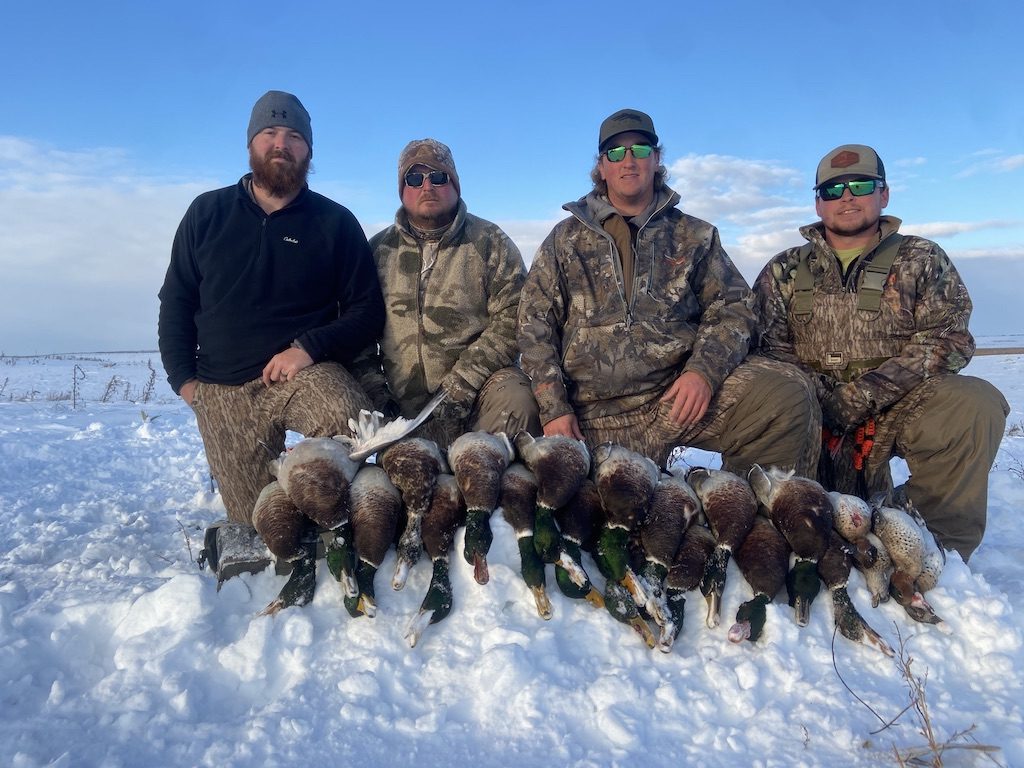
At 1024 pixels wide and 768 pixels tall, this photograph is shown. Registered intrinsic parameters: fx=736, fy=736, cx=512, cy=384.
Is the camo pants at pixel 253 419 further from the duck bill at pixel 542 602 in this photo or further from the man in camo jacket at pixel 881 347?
the man in camo jacket at pixel 881 347

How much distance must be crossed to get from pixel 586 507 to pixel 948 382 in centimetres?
261

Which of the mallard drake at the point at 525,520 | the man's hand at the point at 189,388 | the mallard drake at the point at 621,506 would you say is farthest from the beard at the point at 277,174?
the mallard drake at the point at 621,506

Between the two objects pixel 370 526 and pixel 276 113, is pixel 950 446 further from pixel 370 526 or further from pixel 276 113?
pixel 276 113

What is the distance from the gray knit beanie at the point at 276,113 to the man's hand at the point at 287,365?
4.87 ft

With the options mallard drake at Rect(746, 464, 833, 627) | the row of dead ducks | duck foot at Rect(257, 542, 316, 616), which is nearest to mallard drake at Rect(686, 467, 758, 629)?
the row of dead ducks

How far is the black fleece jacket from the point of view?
4.66 metres

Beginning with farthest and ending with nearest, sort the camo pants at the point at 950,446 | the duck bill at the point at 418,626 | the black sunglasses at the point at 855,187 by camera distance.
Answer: the black sunglasses at the point at 855,187
the camo pants at the point at 950,446
the duck bill at the point at 418,626

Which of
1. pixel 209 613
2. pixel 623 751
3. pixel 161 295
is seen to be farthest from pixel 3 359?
pixel 623 751

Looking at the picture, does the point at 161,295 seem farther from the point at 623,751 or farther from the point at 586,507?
the point at 623,751

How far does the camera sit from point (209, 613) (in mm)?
2900

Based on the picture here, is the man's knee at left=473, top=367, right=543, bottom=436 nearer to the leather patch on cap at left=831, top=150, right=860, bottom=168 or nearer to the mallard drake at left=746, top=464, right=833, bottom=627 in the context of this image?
the mallard drake at left=746, top=464, right=833, bottom=627

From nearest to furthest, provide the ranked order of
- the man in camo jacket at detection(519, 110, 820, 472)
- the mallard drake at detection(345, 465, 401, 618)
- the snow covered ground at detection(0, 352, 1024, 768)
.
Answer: the snow covered ground at detection(0, 352, 1024, 768)
the mallard drake at detection(345, 465, 401, 618)
the man in camo jacket at detection(519, 110, 820, 472)

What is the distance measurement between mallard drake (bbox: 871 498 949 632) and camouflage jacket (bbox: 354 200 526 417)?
2524mm

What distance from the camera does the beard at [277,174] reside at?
478cm
